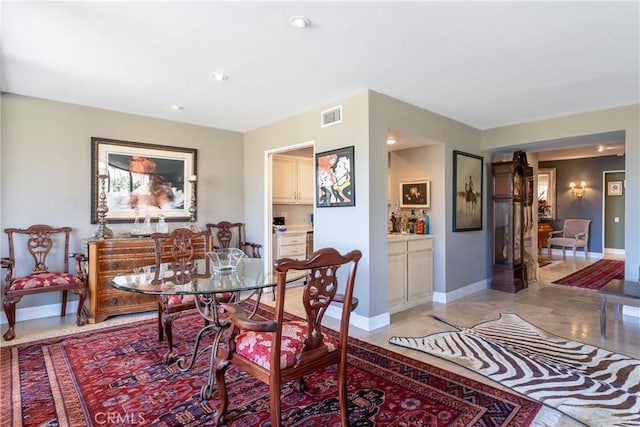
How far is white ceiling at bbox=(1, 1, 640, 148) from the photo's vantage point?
212 cm

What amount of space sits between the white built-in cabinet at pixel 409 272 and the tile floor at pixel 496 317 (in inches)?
5.2

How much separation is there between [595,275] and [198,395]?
7.00m

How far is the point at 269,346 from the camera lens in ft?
5.85

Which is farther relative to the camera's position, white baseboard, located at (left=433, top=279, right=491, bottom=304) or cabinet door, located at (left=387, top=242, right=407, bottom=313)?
white baseboard, located at (left=433, top=279, right=491, bottom=304)

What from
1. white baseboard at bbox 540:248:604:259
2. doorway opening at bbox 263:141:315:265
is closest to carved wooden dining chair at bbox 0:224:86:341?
doorway opening at bbox 263:141:315:265

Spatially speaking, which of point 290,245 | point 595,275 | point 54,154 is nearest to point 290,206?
point 290,245

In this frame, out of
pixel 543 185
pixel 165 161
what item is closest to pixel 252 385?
pixel 165 161

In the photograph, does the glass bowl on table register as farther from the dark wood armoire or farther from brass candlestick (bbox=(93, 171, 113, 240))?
the dark wood armoire

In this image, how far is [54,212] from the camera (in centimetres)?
389

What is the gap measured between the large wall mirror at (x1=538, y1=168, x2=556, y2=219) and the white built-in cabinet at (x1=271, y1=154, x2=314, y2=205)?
22.3ft

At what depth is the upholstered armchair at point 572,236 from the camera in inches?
325

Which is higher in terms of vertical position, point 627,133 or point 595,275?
point 627,133

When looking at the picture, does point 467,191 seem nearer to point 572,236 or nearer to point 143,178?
point 143,178

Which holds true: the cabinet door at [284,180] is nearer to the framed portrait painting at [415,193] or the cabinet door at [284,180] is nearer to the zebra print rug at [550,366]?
the framed portrait painting at [415,193]
